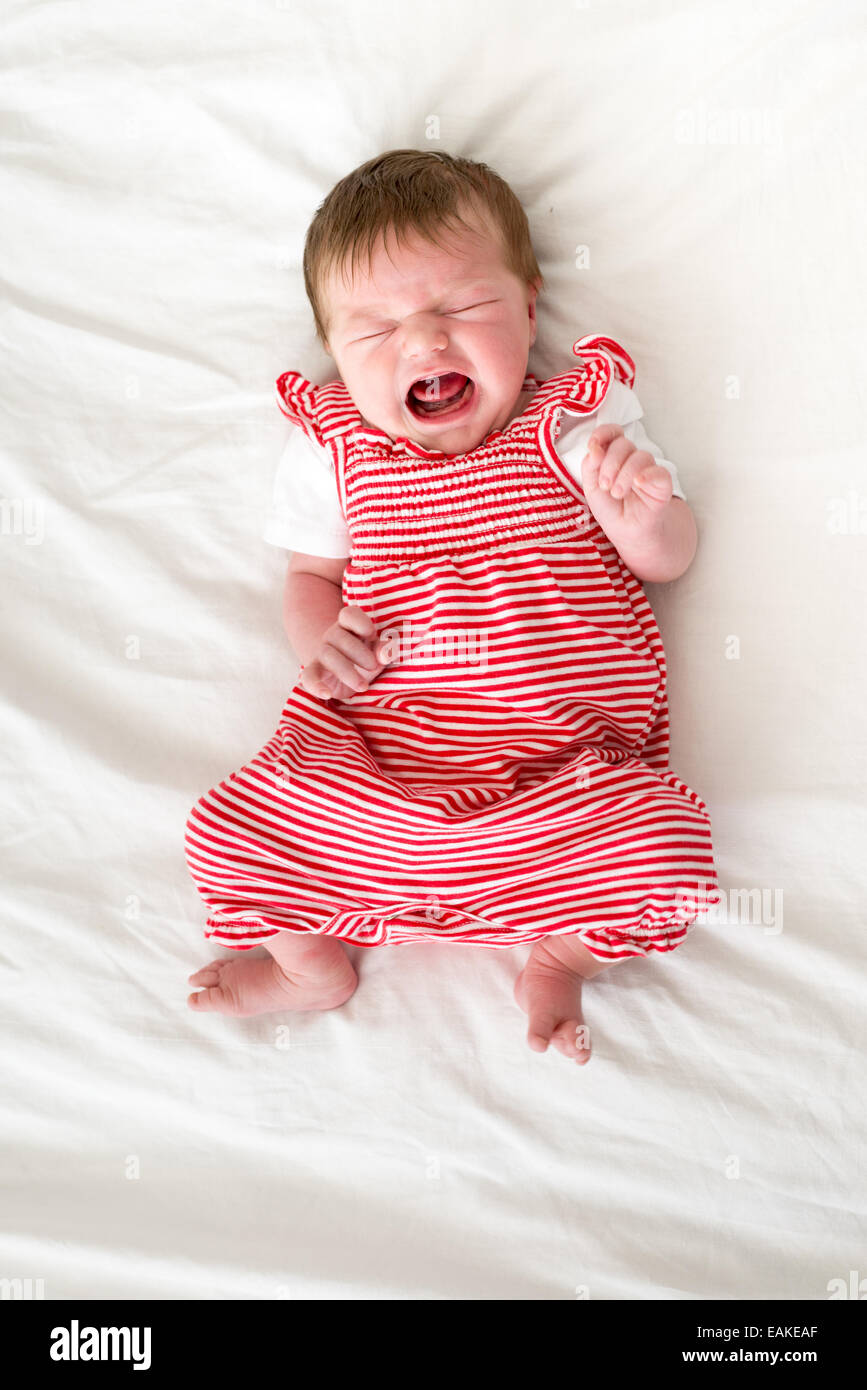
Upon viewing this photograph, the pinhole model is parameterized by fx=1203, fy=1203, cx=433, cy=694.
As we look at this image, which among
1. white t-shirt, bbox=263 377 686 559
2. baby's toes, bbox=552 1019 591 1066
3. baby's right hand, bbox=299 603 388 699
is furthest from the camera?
white t-shirt, bbox=263 377 686 559

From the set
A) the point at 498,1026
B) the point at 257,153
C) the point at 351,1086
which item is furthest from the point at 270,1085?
the point at 257,153

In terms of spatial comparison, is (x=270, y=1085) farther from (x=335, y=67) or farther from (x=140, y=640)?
(x=335, y=67)

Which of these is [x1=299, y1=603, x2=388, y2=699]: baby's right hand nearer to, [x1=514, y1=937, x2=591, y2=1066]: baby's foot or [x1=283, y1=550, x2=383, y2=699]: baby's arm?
[x1=283, y1=550, x2=383, y2=699]: baby's arm

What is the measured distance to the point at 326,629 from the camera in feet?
5.28

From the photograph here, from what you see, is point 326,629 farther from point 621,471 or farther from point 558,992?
point 558,992

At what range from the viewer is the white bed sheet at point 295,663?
1367 millimetres

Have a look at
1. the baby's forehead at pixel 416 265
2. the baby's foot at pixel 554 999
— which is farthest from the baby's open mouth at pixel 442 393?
the baby's foot at pixel 554 999

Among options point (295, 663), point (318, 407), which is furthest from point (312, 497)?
point (295, 663)

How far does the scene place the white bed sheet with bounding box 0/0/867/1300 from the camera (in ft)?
4.49

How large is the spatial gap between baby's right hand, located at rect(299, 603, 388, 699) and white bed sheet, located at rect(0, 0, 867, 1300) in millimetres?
141

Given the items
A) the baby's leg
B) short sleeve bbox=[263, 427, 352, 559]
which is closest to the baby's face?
short sleeve bbox=[263, 427, 352, 559]

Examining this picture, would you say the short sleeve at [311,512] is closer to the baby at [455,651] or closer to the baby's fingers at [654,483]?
the baby at [455,651]

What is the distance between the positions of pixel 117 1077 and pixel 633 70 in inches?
60.5

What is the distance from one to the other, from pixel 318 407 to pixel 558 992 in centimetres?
85
